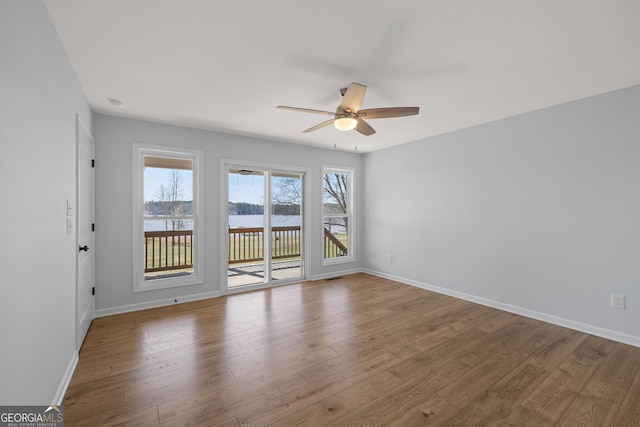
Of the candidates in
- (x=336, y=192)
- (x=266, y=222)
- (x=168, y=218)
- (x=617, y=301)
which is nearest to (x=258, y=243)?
(x=266, y=222)

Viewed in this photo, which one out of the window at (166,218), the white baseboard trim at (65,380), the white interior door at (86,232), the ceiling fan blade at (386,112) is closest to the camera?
the white baseboard trim at (65,380)

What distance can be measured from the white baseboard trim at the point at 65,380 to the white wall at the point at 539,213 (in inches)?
177

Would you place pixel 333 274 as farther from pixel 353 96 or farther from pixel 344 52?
pixel 344 52

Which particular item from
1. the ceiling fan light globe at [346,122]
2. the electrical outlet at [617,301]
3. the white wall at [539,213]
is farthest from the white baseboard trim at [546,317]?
the ceiling fan light globe at [346,122]

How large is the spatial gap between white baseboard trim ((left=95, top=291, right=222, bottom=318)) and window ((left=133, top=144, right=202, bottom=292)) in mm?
201

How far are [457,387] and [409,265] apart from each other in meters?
2.93

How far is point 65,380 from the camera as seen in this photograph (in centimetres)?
205

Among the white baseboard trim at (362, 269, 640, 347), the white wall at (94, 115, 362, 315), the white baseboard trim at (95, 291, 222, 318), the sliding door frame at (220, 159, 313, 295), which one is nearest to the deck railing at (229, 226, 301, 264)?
the sliding door frame at (220, 159, 313, 295)

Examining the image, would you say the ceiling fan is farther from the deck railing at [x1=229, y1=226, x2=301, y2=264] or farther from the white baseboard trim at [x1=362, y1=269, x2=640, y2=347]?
the white baseboard trim at [x1=362, y1=269, x2=640, y2=347]

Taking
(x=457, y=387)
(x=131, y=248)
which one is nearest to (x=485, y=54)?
(x=457, y=387)

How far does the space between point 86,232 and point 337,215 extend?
13.0ft

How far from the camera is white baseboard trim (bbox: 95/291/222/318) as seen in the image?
11.4 ft

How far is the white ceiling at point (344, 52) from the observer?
5.65 ft

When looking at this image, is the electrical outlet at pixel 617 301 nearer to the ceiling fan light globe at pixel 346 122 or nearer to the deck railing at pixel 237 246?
the ceiling fan light globe at pixel 346 122
